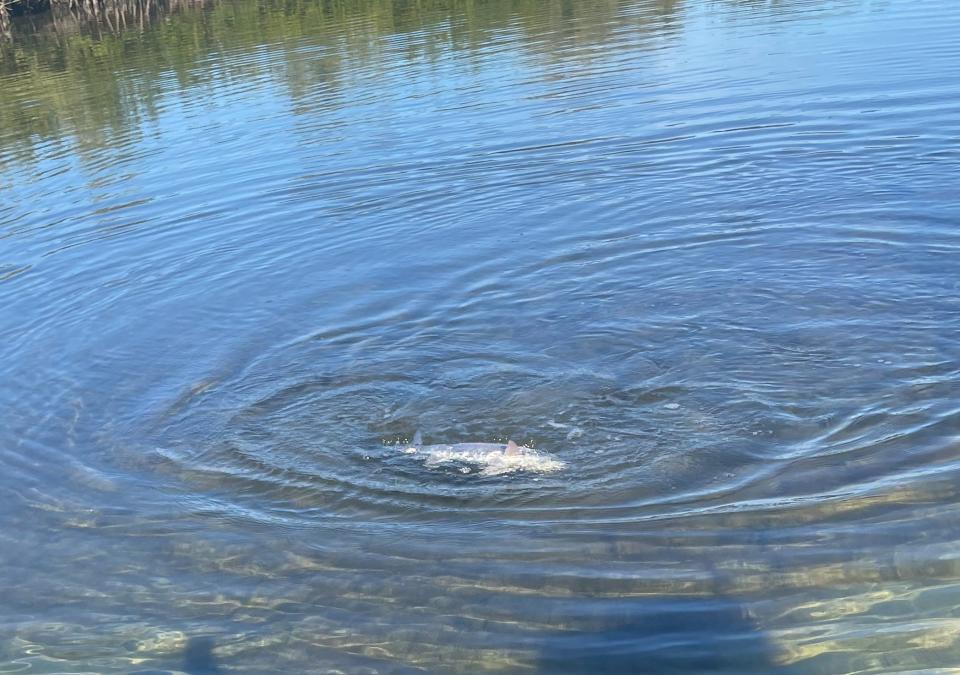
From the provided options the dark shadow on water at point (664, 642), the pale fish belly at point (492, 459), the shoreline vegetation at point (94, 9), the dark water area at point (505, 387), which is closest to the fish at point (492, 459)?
the pale fish belly at point (492, 459)

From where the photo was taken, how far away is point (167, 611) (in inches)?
265

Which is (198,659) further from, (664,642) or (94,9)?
(94,9)

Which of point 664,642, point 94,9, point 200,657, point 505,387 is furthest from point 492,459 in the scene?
point 94,9

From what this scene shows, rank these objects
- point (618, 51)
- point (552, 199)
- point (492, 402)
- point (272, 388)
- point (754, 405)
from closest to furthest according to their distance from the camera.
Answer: point (754, 405)
point (492, 402)
point (272, 388)
point (552, 199)
point (618, 51)

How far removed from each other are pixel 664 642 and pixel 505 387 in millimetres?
3636

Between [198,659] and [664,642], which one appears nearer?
[664,642]

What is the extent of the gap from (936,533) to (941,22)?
1993 centimetres

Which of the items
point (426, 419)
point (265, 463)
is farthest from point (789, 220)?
point (265, 463)

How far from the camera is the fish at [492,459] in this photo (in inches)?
308

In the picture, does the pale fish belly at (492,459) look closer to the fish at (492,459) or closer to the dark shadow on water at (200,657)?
the fish at (492,459)

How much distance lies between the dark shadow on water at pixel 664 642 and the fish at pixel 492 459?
179cm

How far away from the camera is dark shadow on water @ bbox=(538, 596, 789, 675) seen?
568 centimetres

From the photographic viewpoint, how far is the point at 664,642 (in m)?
5.86

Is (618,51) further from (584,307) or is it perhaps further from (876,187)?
(584,307)
